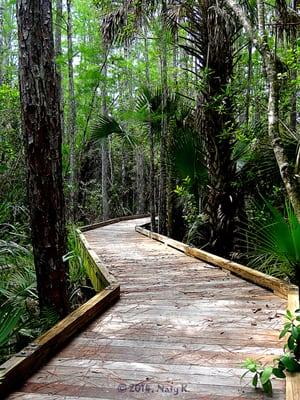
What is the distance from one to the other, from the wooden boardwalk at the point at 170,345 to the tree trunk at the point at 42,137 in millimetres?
643

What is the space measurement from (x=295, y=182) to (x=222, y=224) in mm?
3909

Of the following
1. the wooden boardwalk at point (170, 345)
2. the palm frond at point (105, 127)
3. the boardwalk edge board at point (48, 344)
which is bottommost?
the wooden boardwalk at point (170, 345)

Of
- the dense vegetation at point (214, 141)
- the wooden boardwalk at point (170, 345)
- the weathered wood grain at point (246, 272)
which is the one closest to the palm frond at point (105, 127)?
the dense vegetation at point (214, 141)

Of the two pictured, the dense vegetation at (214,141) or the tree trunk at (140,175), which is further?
the tree trunk at (140,175)

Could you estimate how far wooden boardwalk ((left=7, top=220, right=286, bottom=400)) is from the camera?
2084 mm

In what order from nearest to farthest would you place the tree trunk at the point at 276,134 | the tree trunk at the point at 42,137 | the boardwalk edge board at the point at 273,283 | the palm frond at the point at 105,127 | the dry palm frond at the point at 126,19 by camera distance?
the boardwalk edge board at the point at 273,283 < the tree trunk at the point at 276,134 < the tree trunk at the point at 42,137 < the dry palm frond at the point at 126,19 < the palm frond at the point at 105,127

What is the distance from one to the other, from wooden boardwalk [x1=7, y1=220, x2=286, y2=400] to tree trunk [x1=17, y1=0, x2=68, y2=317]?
643mm

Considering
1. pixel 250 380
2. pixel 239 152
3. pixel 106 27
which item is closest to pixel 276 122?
pixel 250 380

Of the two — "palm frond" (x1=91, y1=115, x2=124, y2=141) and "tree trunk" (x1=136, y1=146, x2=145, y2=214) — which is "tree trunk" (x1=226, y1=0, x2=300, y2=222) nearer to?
"palm frond" (x1=91, y1=115, x2=124, y2=141)

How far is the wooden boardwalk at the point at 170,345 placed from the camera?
6.84 feet

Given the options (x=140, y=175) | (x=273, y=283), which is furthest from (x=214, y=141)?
(x=140, y=175)

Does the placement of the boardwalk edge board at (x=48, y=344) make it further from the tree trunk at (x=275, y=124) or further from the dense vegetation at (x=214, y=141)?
the tree trunk at (x=275, y=124)

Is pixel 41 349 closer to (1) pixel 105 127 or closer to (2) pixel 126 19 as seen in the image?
(2) pixel 126 19

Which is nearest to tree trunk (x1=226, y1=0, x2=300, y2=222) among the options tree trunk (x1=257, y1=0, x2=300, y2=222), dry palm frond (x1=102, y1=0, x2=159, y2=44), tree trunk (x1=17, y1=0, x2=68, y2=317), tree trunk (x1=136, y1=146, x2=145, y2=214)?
tree trunk (x1=257, y1=0, x2=300, y2=222)
